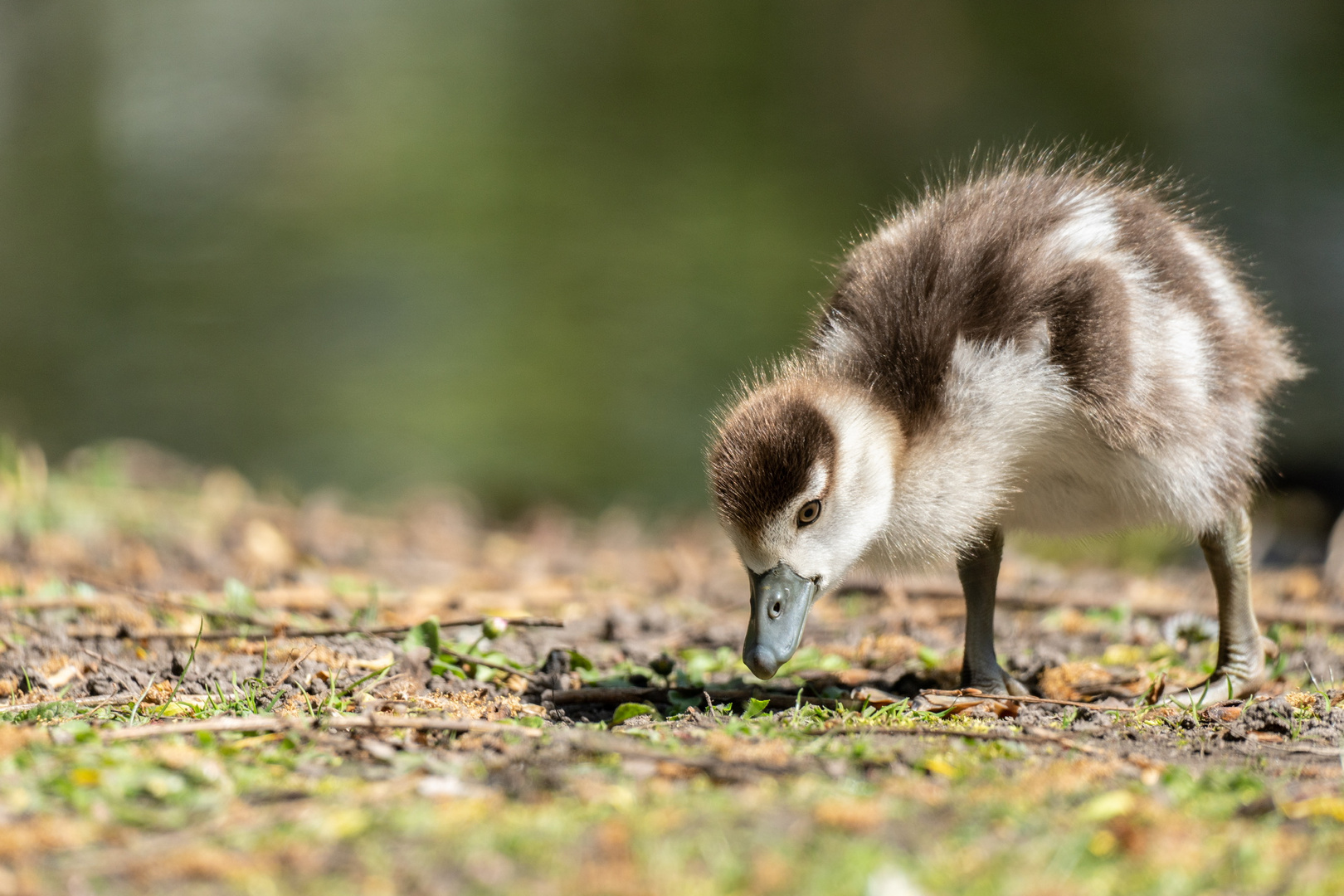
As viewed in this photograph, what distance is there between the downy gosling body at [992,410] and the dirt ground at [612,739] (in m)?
0.50

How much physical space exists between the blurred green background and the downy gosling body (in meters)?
6.52

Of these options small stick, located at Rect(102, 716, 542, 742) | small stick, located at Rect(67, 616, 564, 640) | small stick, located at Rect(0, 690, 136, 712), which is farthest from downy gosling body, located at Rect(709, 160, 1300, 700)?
small stick, located at Rect(0, 690, 136, 712)

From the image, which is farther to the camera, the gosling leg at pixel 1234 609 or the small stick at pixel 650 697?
the gosling leg at pixel 1234 609

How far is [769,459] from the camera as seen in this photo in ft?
12.0

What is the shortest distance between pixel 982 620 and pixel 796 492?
3.28 ft

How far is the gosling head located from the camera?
364 cm

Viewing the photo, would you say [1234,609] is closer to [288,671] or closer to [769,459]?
[769,459]

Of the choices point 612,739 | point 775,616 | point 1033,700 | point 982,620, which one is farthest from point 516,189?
point 612,739

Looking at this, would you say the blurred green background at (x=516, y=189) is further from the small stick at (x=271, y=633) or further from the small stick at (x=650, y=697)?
the small stick at (x=650, y=697)

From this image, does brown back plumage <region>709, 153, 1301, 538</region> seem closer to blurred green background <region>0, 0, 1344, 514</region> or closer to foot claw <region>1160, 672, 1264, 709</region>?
foot claw <region>1160, 672, 1264, 709</region>

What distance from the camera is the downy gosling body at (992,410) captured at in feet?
12.1

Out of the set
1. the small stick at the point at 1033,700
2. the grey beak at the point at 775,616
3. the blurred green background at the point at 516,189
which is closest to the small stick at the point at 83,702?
the grey beak at the point at 775,616

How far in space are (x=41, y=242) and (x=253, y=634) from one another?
13039 mm

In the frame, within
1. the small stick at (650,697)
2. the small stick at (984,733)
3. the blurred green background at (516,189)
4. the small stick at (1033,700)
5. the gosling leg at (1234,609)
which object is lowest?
the small stick at (650,697)
